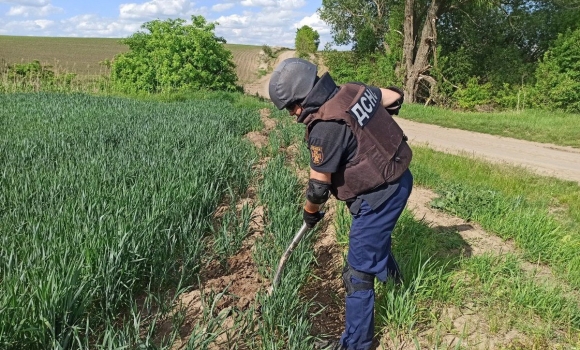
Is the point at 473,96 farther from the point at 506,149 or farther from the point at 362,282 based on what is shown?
the point at 362,282

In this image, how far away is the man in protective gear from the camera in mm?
2230

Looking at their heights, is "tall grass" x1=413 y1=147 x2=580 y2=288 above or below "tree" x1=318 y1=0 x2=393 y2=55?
below

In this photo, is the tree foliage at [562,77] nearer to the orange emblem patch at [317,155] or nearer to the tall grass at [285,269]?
the tall grass at [285,269]

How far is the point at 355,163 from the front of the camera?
2.34 m

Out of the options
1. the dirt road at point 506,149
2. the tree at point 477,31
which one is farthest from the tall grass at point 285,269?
the tree at point 477,31

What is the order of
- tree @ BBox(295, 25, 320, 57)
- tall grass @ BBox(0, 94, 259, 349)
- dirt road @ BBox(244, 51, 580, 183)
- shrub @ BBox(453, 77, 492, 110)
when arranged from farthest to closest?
tree @ BBox(295, 25, 320, 57) < shrub @ BBox(453, 77, 492, 110) < dirt road @ BBox(244, 51, 580, 183) < tall grass @ BBox(0, 94, 259, 349)

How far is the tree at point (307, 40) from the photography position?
37.6 meters

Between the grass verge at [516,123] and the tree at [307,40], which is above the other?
the tree at [307,40]

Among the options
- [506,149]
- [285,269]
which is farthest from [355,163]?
[506,149]

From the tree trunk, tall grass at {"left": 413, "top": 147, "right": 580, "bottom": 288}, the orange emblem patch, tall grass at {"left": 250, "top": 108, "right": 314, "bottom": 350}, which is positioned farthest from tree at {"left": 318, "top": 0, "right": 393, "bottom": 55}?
the orange emblem patch

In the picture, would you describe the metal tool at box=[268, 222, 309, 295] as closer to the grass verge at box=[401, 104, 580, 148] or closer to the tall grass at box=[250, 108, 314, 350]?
the tall grass at box=[250, 108, 314, 350]

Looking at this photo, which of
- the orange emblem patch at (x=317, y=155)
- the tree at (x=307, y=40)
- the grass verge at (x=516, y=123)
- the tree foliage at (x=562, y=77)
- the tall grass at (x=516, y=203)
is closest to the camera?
the orange emblem patch at (x=317, y=155)

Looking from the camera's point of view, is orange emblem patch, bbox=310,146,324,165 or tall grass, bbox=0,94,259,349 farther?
orange emblem patch, bbox=310,146,324,165

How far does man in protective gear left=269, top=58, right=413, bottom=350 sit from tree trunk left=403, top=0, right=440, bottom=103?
17198 millimetres
